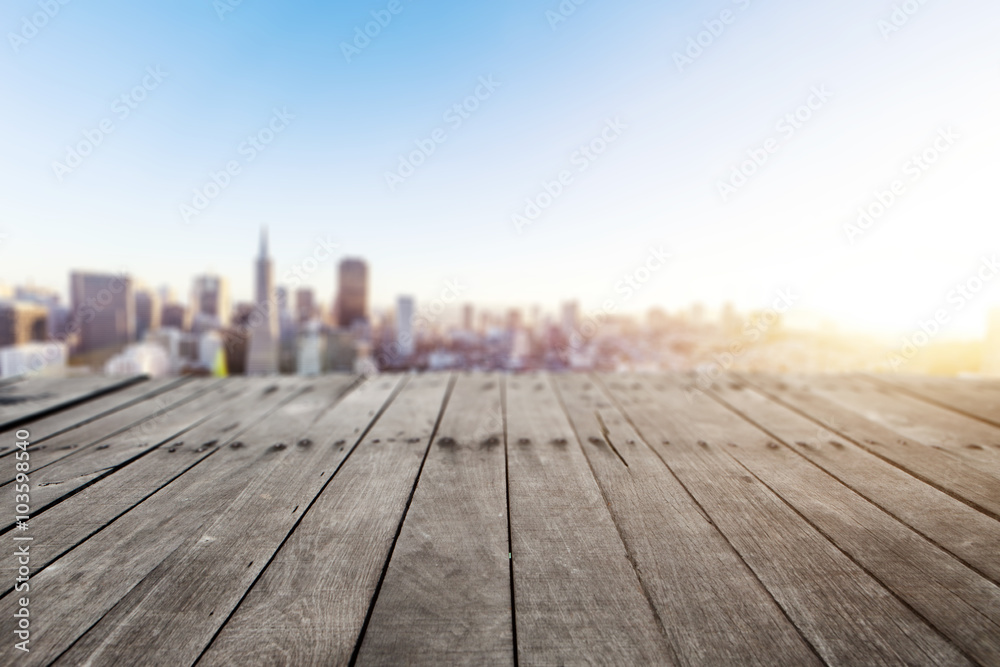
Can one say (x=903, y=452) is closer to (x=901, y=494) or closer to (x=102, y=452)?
(x=901, y=494)

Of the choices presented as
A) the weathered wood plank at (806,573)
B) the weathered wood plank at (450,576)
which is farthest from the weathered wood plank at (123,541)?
the weathered wood plank at (806,573)

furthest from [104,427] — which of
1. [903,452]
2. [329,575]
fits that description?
[903,452]

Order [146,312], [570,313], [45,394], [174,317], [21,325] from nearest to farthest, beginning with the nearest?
[45,394]
[570,313]
[21,325]
[174,317]
[146,312]

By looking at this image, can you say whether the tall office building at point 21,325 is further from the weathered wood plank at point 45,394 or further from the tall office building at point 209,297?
the weathered wood plank at point 45,394

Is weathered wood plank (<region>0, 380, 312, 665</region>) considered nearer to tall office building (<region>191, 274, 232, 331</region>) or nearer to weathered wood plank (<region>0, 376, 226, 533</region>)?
weathered wood plank (<region>0, 376, 226, 533</region>)

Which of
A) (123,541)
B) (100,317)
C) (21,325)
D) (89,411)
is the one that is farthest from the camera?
(100,317)

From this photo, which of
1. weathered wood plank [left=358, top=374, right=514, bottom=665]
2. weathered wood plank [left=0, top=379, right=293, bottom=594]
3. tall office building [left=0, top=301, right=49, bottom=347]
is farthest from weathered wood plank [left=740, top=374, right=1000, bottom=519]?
tall office building [left=0, top=301, right=49, bottom=347]

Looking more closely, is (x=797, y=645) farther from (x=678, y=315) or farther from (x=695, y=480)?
(x=678, y=315)
